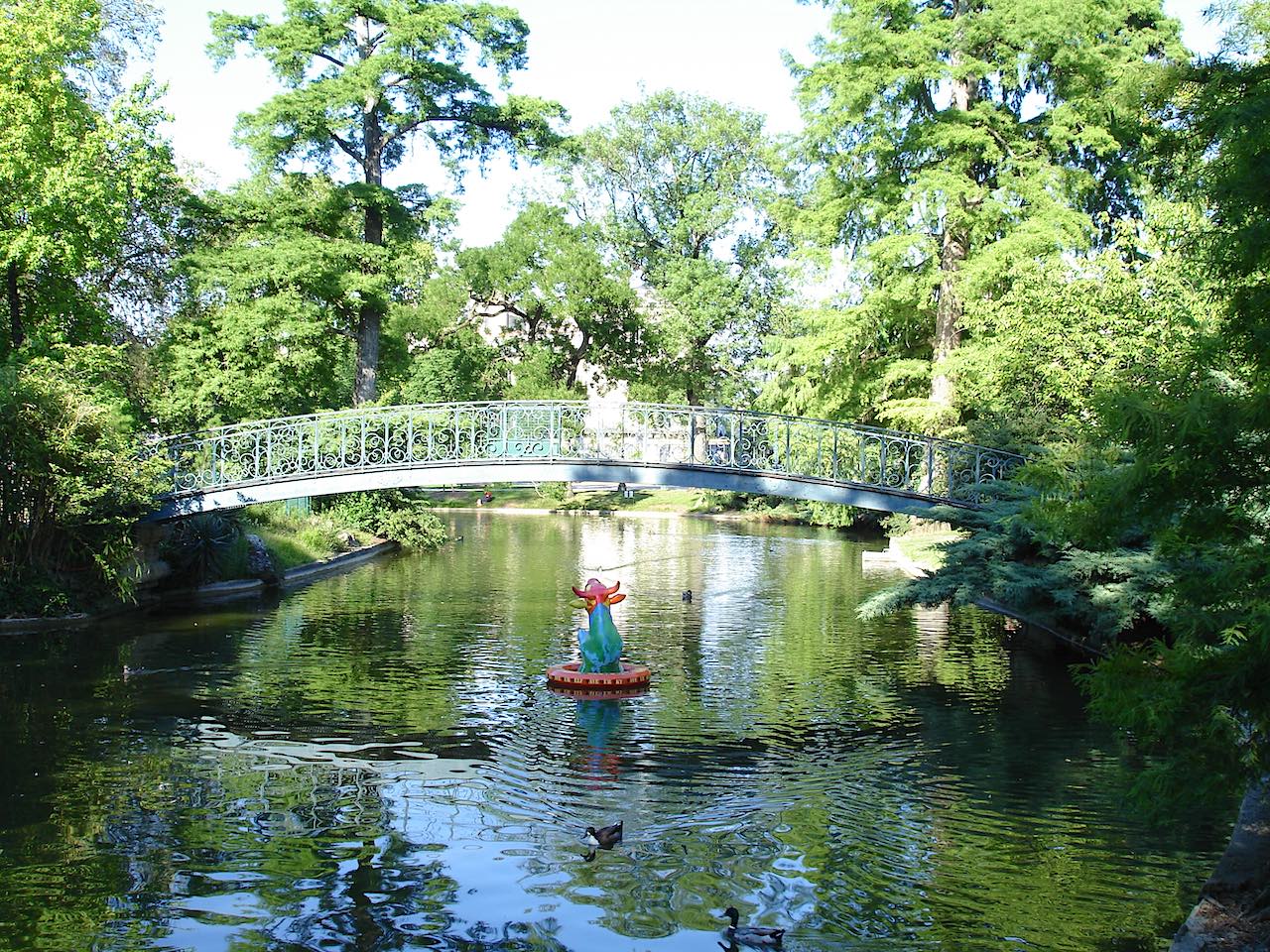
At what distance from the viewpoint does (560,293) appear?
50688 mm

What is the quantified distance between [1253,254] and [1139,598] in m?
10.5

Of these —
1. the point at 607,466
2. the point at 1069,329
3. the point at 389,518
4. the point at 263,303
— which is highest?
the point at 263,303

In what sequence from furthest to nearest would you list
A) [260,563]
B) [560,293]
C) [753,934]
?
[560,293]
[260,563]
[753,934]

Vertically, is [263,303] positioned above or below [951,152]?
below

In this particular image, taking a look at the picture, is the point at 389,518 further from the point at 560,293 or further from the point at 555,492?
the point at 555,492

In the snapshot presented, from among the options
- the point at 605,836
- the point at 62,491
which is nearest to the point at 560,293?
the point at 62,491

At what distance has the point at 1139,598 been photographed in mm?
16000

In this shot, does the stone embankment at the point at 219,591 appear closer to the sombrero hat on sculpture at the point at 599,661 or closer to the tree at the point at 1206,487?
the sombrero hat on sculpture at the point at 599,661

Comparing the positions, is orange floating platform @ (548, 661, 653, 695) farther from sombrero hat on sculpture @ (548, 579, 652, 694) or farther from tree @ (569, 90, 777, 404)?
tree @ (569, 90, 777, 404)

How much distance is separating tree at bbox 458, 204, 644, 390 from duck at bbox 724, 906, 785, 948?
42.1 meters

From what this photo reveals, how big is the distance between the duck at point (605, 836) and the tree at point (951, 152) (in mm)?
20191

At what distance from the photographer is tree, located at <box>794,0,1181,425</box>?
94.4 ft

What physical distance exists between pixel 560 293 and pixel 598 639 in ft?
116

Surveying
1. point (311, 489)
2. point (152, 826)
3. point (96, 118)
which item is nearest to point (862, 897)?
point (152, 826)
